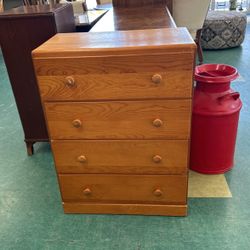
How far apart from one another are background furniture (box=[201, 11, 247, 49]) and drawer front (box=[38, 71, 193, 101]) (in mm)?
Answer: 2842

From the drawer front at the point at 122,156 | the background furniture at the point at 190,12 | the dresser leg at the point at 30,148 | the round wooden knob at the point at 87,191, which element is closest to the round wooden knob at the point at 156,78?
the drawer front at the point at 122,156

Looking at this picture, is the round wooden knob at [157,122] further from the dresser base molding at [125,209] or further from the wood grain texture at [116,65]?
the dresser base molding at [125,209]

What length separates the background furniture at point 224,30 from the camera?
3.60 metres

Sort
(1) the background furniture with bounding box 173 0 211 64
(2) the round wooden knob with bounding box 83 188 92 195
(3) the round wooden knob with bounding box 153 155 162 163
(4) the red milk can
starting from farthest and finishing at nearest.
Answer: (1) the background furniture with bounding box 173 0 211 64, (4) the red milk can, (2) the round wooden knob with bounding box 83 188 92 195, (3) the round wooden knob with bounding box 153 155 162 163

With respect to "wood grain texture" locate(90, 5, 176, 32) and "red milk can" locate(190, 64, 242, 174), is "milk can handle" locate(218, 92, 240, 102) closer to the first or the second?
"red milk can" locate(190, 64, 242, 174)

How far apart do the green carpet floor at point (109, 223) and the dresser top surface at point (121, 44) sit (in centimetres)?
82

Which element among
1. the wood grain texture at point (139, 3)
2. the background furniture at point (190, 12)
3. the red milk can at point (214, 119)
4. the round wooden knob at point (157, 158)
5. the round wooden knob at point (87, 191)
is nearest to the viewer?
the round wooden knob at point (157, 158)

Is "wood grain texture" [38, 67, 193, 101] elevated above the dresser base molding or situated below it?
above

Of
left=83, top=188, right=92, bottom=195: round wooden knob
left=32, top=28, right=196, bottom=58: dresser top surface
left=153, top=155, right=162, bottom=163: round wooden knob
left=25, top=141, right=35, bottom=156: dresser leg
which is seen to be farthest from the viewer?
left=25, top=141, right=35, bottom=156: dresser leg

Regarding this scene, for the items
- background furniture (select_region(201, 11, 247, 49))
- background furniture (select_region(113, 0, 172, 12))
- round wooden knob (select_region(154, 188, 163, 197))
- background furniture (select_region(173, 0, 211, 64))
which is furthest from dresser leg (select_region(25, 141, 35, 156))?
background furniture (select_region(201, 11, 247, 49))

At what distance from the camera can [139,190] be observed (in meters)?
1.40

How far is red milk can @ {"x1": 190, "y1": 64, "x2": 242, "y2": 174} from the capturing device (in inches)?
59.8

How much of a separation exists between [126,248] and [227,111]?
0.84m

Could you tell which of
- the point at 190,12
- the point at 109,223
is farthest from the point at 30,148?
the point at 190,12
